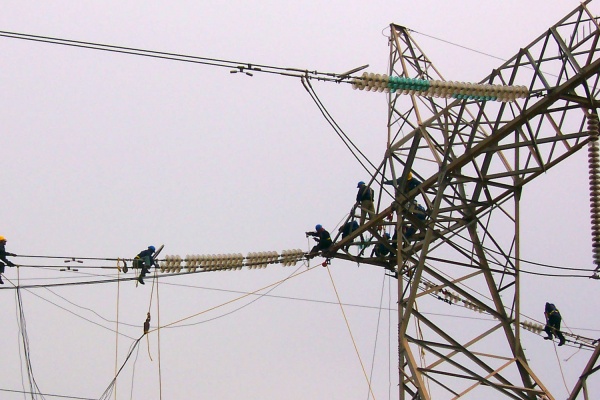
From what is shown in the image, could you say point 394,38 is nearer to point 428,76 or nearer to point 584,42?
point 428,76

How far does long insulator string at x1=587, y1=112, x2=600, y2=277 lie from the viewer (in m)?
22.2

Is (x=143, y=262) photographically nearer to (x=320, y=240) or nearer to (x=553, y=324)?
(x=320, y=240)

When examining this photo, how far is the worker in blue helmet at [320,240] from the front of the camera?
27.3 meters

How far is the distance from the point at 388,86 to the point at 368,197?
4.49 meters

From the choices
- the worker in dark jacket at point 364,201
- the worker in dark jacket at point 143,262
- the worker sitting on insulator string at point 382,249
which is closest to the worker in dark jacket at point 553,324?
the worker sitting on insulator string at point 382,249

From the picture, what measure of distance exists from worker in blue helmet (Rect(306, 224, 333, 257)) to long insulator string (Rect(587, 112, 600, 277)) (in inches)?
269

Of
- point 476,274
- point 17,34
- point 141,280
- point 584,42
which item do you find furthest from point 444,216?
point 17,34

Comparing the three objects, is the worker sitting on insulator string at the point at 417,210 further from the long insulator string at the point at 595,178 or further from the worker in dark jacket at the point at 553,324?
the worker in dark jacket at the point at 553,324

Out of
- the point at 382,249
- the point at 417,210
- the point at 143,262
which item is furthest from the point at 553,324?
the point at 143,262

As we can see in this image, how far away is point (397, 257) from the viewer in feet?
83.7

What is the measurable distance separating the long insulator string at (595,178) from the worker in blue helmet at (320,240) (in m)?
6.83

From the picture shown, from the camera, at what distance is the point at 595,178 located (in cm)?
2255

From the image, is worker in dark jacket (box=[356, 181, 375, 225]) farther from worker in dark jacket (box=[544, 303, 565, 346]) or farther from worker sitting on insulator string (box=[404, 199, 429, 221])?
worker in dark jacket (box=[544, 303, 565, 346])

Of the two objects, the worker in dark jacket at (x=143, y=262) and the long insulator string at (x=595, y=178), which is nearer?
the long insulator string at (x=595, y=178)
